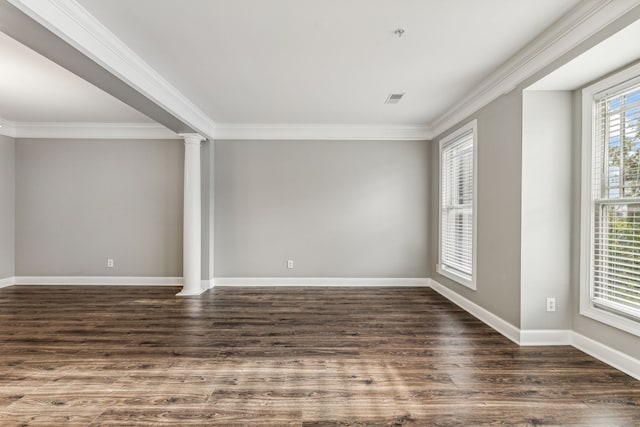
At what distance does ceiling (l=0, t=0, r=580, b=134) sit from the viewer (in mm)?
2162

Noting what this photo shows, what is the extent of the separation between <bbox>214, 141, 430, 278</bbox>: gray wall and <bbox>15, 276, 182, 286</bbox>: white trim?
1.00 meters

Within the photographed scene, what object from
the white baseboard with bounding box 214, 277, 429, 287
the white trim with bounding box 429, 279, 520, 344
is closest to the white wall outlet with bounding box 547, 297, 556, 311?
the white trim with bounding box 429, 279, 520, 344

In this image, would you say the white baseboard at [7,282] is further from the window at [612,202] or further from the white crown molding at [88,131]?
the window at [612,202]

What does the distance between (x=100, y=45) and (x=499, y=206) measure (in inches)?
152

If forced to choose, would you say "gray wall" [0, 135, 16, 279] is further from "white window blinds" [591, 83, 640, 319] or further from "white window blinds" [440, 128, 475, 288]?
"white window blinds" [591, 83, 640, 319]

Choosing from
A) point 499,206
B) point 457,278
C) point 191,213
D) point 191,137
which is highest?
point 191,137

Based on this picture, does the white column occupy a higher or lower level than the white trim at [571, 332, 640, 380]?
higher

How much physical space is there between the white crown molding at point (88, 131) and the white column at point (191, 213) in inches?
30.6

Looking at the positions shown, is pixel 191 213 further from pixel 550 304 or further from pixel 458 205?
pixel 550 304

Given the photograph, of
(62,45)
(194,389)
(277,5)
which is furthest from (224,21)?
(194,389)

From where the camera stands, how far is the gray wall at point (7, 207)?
504cm

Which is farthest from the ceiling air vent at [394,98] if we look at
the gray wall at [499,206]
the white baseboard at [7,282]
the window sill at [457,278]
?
the white baseboard at [7,282]

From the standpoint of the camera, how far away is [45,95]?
388 cm

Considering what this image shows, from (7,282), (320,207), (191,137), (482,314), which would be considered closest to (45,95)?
(191,137)
